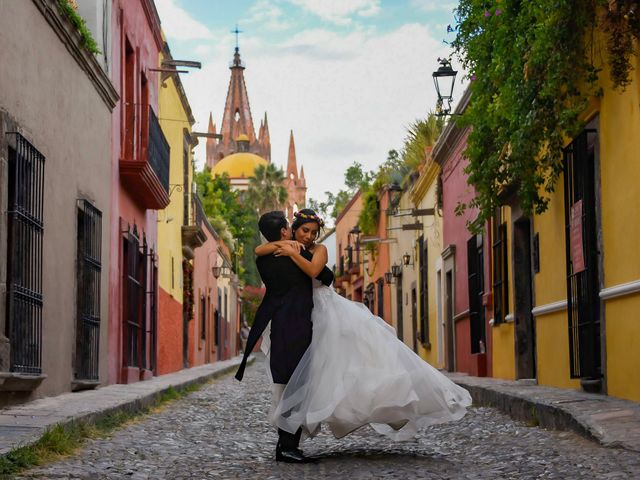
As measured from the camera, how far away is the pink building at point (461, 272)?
17.5 metres

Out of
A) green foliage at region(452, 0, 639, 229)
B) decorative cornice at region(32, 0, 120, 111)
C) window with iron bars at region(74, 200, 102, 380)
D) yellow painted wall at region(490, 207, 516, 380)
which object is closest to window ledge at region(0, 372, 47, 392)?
window with iron bars at region(74, 200, 102, 380)

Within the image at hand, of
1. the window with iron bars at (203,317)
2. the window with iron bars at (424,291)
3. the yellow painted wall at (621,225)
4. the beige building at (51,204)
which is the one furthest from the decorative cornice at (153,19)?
the window with iron bars at (203,317)

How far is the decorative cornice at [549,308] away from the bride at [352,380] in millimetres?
5029

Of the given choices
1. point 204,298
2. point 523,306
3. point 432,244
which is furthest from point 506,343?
point 204,298

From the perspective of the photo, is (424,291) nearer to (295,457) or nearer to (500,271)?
(500,271)

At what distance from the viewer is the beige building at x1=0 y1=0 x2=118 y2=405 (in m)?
9.14

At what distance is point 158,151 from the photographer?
18.4 meters

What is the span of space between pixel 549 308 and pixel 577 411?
4294mm

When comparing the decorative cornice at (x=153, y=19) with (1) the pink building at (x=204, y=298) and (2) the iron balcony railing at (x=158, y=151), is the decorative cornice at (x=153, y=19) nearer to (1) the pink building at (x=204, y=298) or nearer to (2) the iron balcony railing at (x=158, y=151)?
(2) the iron balcony railing at (x=158, y=151)

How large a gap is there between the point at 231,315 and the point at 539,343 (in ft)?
133

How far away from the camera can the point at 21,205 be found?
9.38 m

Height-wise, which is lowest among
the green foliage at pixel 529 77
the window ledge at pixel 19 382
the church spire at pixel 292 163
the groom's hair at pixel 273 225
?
the window ledge at pixel 19 382

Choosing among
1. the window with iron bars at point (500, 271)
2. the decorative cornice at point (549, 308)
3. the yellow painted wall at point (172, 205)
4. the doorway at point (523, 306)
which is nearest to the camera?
the decorative cornice at point (549, 308)

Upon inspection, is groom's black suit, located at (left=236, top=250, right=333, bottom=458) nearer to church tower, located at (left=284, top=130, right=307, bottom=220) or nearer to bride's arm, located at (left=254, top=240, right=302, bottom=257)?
bride's arm, located at (left=254, top=240, right=302, bottom=257)
